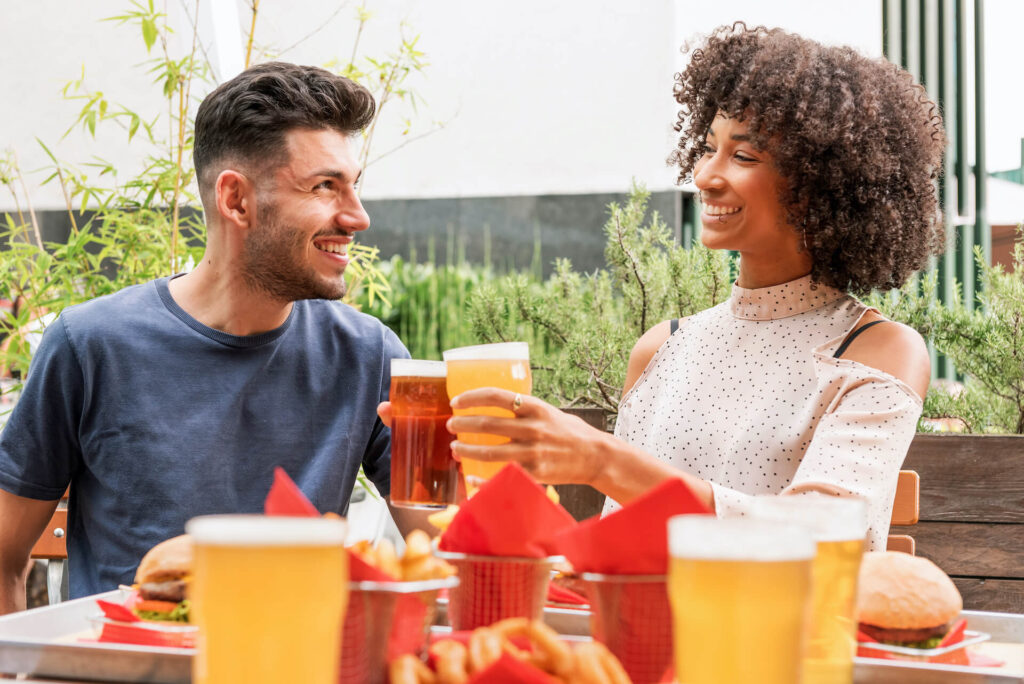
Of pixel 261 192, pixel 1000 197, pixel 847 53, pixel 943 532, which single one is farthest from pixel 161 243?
pixel 1000 197

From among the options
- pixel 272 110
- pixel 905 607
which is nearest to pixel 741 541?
pixel 905 607

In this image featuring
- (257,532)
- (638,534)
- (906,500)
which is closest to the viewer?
(257,532)

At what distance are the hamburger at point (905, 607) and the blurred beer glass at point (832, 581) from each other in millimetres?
187

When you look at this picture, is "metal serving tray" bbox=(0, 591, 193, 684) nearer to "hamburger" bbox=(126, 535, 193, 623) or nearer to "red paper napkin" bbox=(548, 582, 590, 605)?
"hamburger" bbox=(126, 535, 193, 623)

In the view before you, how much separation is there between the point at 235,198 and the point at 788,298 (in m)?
1.17

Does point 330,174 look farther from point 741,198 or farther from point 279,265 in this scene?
point 741,198

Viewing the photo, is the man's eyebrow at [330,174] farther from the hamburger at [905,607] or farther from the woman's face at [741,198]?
the hamburger at [905,607]

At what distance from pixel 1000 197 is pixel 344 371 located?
385 cm

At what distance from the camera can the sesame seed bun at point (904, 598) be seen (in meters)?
1.00

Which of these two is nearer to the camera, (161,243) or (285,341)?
(285,341)

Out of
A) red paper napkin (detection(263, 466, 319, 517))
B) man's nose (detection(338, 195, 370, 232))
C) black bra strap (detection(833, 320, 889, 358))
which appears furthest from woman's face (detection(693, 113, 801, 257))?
red paper napkin (detection(263, 466, 319, 517))

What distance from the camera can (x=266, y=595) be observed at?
0.63 metres

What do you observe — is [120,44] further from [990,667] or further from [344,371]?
[990,667]

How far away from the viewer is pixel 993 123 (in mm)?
4684
